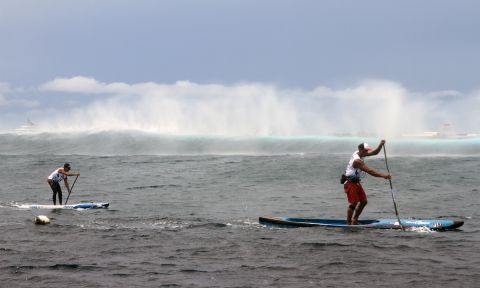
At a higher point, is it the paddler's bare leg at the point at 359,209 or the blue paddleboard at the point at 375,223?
the paddler's bare leg at the point at 359,209

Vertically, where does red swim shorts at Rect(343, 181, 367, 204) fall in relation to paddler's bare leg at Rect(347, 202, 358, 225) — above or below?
above

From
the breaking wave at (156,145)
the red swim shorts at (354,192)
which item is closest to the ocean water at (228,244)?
the red swim shorts at (354,192)

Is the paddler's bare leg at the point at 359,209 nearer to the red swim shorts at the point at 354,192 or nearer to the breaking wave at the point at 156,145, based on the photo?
the red swim shorts at the point at 354,192

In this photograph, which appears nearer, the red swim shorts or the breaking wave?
the red swim shorts

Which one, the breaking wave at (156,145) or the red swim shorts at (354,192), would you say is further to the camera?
the breaking wave at (156,145)

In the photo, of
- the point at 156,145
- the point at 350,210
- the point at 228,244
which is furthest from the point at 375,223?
the point at 156,145

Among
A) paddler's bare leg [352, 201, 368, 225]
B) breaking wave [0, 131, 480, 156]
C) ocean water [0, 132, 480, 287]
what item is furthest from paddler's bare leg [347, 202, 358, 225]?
breaking wave [0, 131, 480, 156]

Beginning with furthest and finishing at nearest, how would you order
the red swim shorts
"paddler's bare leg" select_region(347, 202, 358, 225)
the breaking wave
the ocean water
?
the breaking wave, "paddler's bare leg" select_region(347, 202, 358, 225), the red swim shorts, the ocean water

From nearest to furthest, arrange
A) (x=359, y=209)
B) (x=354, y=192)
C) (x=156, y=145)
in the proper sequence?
1. (x=354, y=192)
2. (x=359, y=209)
3. (x=156, y=145)

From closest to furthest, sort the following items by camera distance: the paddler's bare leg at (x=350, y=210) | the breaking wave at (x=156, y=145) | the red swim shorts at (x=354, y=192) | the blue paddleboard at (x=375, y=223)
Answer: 1. the red swim shorts at (x=354, y=192)
2. the blue paddleboard at (x=375, y=223)
3. the paddler's bare leg at (x=350, y=210)
4. the breaking wave at (x=156, y=145)

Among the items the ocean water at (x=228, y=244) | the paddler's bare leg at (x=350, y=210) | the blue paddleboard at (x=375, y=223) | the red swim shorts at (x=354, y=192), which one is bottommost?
the ocean water at (x=228, y=244)

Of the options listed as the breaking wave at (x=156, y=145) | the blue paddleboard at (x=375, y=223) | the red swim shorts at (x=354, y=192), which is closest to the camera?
the red swim shorts at (x=354, y=192)

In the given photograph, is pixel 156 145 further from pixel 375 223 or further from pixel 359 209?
pixel 359 209

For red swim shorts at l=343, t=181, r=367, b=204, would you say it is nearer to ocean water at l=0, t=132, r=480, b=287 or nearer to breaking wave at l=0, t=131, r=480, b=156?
ocean water at l=0, t=132, r=480, b=287
